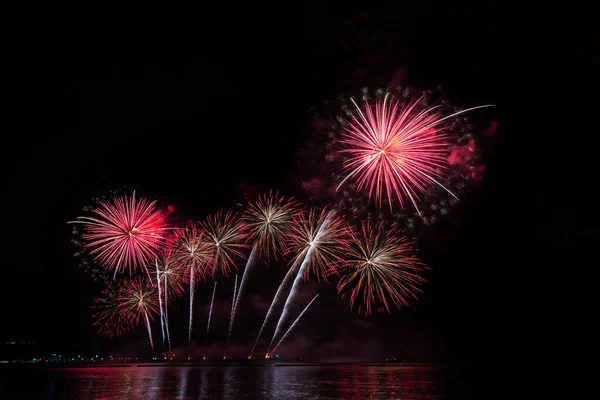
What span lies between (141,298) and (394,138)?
97.1 feet

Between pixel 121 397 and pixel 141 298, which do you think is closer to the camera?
pixel 121 397

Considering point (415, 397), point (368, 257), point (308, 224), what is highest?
point (308, 224)

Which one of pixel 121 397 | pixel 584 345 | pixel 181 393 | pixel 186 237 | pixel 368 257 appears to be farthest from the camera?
pixel 584 345

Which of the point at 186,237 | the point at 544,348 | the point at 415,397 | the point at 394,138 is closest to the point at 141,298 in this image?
the point at 186,237

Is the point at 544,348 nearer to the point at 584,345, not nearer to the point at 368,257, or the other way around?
the point at 584,345

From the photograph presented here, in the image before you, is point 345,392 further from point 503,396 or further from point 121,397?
point 121,397

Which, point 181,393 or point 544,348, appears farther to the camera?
point 544,348

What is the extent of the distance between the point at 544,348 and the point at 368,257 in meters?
60.8

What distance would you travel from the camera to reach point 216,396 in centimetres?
1895

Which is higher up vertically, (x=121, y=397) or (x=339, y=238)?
(x=339, y=238)

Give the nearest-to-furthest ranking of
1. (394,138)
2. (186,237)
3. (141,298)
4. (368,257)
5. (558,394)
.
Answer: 1. (558,394)
2. (394,138)
3. (368,257)
4. (186,237)
5. (141,298)

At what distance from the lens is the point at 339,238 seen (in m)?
34.6

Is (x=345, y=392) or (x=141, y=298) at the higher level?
(x=141, y=298)

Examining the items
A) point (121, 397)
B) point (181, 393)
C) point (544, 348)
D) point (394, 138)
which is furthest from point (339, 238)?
point (544, 348)
